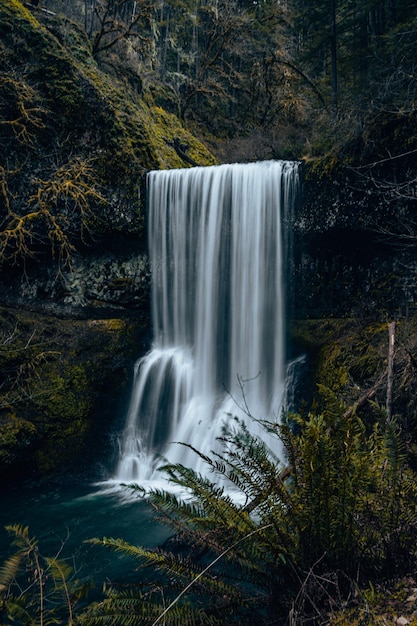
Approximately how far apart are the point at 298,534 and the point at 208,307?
873cm

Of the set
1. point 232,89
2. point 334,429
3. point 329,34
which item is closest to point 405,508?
point 334,429

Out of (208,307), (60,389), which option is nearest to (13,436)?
(60,389)

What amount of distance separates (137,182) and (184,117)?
10238 millimetres

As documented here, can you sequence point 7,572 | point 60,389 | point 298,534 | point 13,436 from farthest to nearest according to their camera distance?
point 60,389, point 13,436, point 298,534, point 7,572

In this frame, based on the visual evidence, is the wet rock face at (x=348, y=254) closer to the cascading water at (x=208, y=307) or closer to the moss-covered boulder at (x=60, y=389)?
the cascading water at (x=208, y=307)

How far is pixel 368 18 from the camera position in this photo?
47.4 ft

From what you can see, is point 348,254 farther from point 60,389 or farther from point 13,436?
point 13,436

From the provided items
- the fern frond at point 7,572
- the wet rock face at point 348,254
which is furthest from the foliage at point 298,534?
the wet rock face at point 348,254

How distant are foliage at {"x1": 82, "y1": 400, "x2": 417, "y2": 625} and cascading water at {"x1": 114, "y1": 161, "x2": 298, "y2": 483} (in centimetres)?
682

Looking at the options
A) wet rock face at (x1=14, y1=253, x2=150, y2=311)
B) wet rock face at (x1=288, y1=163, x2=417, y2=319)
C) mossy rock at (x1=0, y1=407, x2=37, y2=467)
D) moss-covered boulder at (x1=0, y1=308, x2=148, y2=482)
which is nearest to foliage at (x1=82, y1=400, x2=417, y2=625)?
wet rock face at (x1=288, y1=163, x2=417, y2=319)

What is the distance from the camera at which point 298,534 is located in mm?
2043

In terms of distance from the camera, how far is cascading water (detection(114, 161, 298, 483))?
9453 mm

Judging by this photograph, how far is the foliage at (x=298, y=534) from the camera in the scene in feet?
6.35

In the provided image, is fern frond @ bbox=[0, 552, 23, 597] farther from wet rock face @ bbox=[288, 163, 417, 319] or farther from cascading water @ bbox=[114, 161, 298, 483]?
wet rock face @ bbox=[288, 163, 417, 319]
